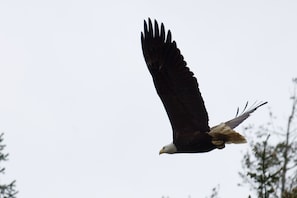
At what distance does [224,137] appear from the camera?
36.0 feet

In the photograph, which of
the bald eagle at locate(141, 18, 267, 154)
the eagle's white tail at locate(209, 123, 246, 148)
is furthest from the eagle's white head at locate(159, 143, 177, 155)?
the eagle's white tail at locate(209, 123, 246, 148)

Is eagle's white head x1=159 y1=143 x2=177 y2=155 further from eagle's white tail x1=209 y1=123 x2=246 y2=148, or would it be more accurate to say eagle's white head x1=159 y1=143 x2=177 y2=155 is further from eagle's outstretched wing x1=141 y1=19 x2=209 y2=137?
eagle's white tail x1=209 y1=123 x2=246 y2=148

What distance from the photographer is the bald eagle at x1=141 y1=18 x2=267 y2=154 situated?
10.8m

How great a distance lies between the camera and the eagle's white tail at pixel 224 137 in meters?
10.9

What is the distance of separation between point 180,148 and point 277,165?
11.5 ft

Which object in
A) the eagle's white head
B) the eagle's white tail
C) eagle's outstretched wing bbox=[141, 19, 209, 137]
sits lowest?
the eagle's white head

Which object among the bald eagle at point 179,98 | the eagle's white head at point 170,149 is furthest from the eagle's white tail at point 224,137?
the eagle's white head at point 170,149

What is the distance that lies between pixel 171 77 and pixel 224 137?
36.3 inches

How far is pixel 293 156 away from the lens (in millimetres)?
14758

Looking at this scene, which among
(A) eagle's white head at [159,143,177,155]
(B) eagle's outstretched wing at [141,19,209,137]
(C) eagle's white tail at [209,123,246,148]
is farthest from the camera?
(A) eagle's white head at [159,143,177,155]

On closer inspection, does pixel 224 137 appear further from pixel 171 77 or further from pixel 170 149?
pixel 171 77

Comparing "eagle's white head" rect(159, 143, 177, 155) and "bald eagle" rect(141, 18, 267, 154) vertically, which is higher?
"bald eagle" rect(141, 18, 267, 154)

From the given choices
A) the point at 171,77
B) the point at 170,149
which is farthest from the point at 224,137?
the point at 171,77

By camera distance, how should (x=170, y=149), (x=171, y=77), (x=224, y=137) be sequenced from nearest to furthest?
(x=171, y=77) → (x=224, y=137) → (x=170, y=149)
